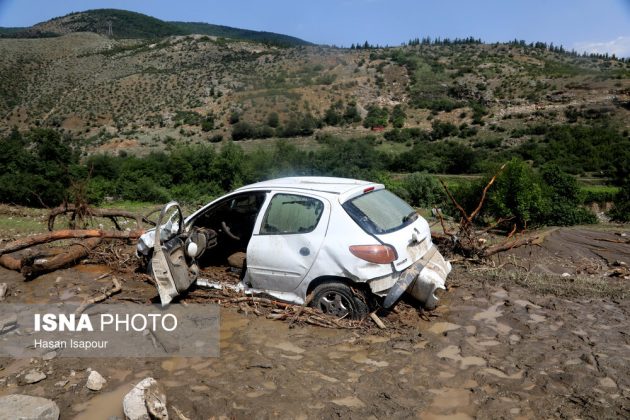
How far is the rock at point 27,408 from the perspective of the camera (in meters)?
3.34

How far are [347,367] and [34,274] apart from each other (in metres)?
4.88

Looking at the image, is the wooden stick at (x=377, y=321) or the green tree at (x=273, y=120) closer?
the wooden stick at (x=377, y=321)

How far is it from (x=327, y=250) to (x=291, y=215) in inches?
25.4

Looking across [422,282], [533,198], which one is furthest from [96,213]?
[533,198]

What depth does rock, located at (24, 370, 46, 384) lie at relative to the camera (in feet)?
13.1

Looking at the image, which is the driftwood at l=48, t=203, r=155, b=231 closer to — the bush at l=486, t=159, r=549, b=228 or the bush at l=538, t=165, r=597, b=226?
the bush at l=486, t=159, r=549, b=228

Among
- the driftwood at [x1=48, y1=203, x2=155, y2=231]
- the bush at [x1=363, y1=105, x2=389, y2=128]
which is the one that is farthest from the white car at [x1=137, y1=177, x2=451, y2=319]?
the bush at [x1=363, y1=105, x2=389, y2=128]

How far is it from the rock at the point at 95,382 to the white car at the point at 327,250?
1.24 metres

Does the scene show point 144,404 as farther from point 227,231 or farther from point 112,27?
point 112,27

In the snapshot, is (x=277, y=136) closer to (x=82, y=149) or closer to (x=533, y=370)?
(x=82, y=149)

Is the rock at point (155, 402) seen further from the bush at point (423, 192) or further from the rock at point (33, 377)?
the bush at point (423, 192)

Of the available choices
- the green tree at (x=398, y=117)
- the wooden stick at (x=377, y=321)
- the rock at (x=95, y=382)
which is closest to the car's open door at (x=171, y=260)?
the rock at (x=95, y=382)

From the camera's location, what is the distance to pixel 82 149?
167 ft

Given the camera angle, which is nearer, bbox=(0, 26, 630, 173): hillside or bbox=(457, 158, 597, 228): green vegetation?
bbox=(457, 158, 597, 228): green vegetation
